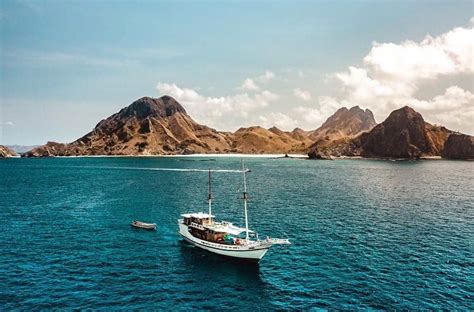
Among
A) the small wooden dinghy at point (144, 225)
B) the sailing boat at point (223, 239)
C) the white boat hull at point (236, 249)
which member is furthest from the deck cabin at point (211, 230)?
the small wooden dinghy at point (144, 225)

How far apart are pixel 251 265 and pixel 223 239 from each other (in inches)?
351

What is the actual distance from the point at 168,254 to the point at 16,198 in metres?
92.8

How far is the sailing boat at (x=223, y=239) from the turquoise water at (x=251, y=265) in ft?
6.25

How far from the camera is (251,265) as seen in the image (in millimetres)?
64188

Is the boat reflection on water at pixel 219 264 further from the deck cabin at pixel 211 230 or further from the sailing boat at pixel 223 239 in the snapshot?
the deck cabin at pixel 211 230

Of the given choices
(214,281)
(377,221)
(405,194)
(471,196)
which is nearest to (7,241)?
(214,281)

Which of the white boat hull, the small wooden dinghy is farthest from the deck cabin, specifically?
the small wooden dinghy

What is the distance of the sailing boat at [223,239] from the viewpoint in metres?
63.9

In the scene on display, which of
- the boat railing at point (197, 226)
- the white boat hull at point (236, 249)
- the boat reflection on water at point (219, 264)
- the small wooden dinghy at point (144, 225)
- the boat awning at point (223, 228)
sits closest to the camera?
the boat reflection on water at point (219, 264)

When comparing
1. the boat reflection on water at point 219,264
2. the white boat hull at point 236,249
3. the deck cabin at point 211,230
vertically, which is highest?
the deck cabin at point 211,230

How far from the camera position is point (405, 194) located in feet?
461

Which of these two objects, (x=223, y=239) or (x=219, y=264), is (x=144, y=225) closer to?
(x=223, y=239)

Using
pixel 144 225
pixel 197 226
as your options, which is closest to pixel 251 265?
pixel 197 226

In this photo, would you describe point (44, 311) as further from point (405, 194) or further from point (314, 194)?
point (405, 194)
